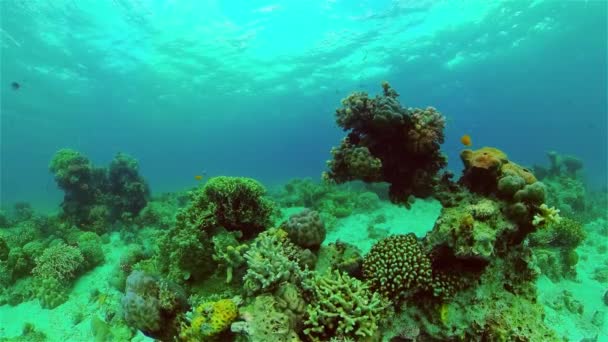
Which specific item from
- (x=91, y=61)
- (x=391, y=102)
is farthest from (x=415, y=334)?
(x=91, y=61)

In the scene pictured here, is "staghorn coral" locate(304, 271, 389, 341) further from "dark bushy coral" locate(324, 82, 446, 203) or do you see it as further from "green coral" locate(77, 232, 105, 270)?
"green coral" locate(77, 232, 105, 270)

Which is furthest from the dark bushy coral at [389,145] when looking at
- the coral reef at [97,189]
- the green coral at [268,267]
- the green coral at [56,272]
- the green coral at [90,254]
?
the coral reef at [97,189]

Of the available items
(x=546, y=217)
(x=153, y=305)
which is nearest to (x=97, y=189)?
(x=153, y=305)

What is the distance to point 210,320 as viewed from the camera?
179 inches

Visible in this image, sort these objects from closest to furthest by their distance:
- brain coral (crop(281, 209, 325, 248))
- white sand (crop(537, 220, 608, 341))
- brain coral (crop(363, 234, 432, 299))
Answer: brain coral (crop(363, 234, 432, 299)) < brain coral (crop(281, 209, 325, 248)) < white sand (crop(537, 220, 608, 341))

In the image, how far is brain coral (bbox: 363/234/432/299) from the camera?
203 inches

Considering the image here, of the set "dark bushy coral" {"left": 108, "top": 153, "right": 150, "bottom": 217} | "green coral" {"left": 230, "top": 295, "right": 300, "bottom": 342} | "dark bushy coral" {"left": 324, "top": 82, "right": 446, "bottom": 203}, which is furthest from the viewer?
"dark bushy coral" {"left": 108, "top": 153, "right": 150, "bottom": 217}

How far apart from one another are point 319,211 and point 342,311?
10.7 meters

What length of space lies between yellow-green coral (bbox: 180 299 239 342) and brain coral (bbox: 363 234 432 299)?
2270 mm

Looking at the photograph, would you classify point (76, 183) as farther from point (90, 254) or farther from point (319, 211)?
point (319, 211)

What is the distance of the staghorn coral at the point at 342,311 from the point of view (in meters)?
4.57

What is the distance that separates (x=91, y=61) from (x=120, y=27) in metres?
10.5

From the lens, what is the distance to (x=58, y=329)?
8438 millimetres

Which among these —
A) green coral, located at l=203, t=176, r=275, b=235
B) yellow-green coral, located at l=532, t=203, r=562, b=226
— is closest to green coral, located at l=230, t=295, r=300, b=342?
green coral, located at l=203, t=176, r=275, b=235
